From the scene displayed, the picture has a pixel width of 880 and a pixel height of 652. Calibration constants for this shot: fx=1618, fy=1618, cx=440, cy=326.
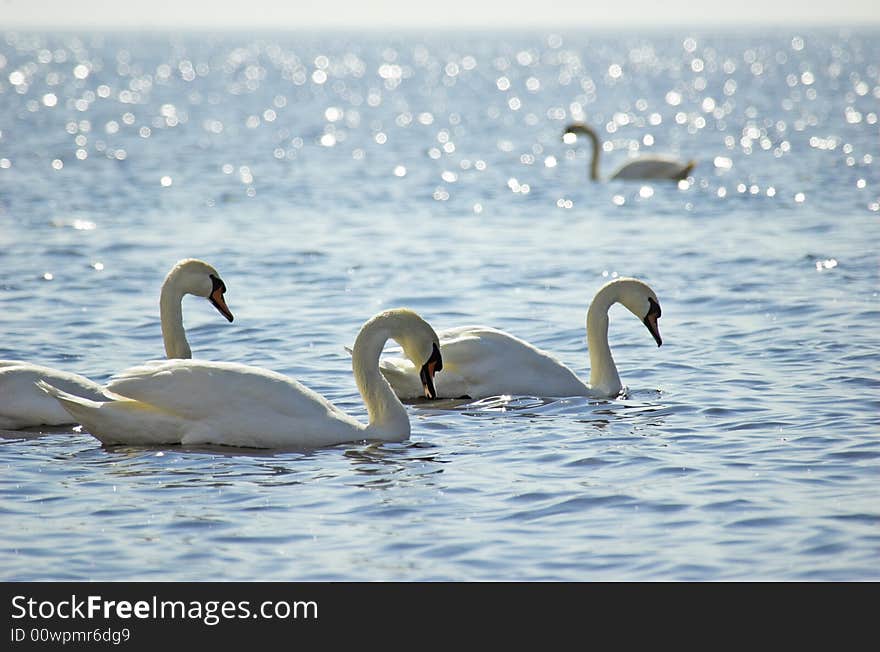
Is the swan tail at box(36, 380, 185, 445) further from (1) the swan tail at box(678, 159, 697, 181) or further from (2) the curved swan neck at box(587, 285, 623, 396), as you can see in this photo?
(1) the swan tail at box(678, 159, 697, 181)

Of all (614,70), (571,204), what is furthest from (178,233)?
(614,70)

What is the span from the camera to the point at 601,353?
1070cm

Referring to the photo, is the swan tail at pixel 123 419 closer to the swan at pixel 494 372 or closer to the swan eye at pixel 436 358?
the swan eye at pixel 436 358

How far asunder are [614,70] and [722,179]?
77391 millimetres

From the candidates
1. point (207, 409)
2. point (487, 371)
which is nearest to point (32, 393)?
point (207, 409)

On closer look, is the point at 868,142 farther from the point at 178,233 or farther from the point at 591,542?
the point at 591,542

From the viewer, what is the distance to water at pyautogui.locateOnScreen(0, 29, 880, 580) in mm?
7297

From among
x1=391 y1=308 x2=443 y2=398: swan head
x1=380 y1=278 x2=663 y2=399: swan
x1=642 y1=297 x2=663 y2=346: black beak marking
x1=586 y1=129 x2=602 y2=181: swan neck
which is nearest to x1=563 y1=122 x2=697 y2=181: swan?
x1=586 y1=129 x2=602 y2=181: swan neck

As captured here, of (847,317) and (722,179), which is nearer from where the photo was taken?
(847,317)

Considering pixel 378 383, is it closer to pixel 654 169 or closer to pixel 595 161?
pixel 654 169

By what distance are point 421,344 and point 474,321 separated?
4.15 metres

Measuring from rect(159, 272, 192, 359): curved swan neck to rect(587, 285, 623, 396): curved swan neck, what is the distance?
265 cm
